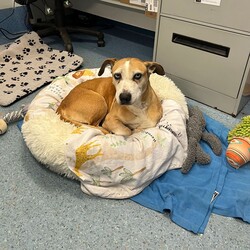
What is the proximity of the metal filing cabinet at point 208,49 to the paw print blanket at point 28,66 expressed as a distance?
83cm

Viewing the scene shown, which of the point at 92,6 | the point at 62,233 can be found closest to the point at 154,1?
the point at 92,6

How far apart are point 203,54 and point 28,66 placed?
4.66ft

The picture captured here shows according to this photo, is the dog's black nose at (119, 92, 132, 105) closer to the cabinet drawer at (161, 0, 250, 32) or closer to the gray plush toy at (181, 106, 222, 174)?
the gray plush toy at (181, 106, 222, 174)

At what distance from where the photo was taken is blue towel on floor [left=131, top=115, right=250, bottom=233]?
1.16 metres

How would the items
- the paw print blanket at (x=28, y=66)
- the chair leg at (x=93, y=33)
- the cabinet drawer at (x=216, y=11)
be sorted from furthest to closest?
the chair leg at (x=93, y=33)
the paw print blanket at (x=28, y=66)
the cabinet drawer at (x=216, y=11)

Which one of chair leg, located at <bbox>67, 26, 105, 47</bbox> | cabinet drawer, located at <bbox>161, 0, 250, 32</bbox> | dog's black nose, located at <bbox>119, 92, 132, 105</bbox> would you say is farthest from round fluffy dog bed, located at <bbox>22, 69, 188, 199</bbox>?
chair leg, located at <bbox>67, 26, 105, 47</bbox>

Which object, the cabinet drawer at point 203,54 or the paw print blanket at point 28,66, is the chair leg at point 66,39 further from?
the cabinet drawer at point 203,54

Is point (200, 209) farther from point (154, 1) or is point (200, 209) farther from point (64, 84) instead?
point (154, 1)

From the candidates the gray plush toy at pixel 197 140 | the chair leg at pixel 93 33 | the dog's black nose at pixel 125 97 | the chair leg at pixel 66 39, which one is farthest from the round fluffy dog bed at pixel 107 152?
the chair leg at pixel 93 33

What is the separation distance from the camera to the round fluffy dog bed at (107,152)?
1221 mm

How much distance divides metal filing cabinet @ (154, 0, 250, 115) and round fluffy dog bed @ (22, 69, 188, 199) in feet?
1.75

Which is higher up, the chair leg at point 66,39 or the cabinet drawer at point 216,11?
the cabinet drawer at point 216,11

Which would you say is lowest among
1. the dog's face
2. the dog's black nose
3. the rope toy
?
the rope toy

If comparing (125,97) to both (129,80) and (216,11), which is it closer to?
(129,80)
